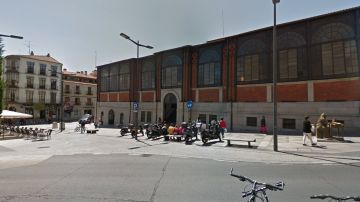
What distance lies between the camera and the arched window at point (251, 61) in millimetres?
24953

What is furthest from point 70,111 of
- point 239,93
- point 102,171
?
point 102,171

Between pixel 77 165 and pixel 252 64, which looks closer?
pixel 77 165

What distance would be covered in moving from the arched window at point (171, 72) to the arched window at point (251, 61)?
8.68 metres

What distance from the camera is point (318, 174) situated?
28.1ft

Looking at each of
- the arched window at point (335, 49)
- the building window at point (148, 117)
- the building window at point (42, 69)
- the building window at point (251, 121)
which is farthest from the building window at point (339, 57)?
the building window at point (42, 69)

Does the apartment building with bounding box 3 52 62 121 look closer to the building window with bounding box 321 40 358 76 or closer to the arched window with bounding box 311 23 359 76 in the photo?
the arched window with bounding box 311 23 359 76

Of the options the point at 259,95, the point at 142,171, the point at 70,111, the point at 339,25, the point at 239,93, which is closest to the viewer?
the point at 142,171

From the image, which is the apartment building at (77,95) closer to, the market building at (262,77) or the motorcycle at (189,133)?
the market building at (262,77)

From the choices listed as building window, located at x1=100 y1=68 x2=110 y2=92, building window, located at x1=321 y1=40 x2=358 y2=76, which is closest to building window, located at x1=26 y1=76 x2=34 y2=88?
building window, located at x1=100 y1=68 x2=110 y2=92

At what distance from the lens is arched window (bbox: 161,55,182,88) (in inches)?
1298

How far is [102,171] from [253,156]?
7.08 meters

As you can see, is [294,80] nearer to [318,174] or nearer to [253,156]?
[253,156]

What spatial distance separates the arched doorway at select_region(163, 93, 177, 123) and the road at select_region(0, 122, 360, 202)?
2028cm

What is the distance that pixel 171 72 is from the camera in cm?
3391
